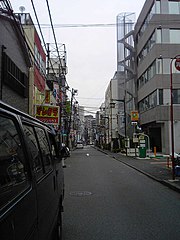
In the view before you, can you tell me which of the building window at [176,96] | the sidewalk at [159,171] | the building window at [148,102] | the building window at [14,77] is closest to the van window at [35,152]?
the sidewalk at [159,171]

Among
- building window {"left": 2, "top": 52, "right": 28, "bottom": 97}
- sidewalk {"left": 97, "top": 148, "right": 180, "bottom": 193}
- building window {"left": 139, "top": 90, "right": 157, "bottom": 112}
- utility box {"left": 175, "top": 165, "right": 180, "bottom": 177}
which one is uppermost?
building window {"left": 139, "top": 90, "right": 157, "bottom": 112}

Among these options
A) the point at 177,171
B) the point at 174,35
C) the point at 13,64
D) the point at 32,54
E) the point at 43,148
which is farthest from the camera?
the point at 174,35

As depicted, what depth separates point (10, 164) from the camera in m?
2.31

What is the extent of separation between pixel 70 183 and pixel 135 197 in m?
3.88

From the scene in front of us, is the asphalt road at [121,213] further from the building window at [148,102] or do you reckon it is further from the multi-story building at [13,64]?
the building window at [148,102]

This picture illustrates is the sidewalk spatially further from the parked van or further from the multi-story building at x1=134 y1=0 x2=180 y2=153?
the multi-story building at x1=134 y1=0 x2=180 y2=153

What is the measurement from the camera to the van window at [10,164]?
6.93 feet

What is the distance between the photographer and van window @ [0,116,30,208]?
2111 millimetres

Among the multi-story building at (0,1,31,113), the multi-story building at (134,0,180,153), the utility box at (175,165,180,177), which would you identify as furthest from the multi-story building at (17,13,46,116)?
the multi-story building at (134,0,180,153)

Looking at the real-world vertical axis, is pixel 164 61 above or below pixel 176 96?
above

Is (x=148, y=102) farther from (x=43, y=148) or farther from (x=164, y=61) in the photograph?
(x=43, y=148)

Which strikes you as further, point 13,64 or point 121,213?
point 13,64

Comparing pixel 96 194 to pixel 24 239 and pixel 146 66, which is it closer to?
pixel 24 239

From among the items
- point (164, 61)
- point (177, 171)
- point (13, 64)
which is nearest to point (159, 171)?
point (177, 171)
